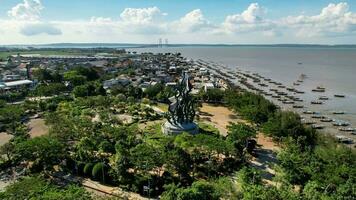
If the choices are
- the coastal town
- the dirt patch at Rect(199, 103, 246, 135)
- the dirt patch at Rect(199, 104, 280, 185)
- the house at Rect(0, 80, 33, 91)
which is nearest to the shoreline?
the coastal town

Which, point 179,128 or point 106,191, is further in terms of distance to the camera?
point 179,128

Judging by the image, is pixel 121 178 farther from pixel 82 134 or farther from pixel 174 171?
pixel 82 134

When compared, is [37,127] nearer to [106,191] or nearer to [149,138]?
[149,138]

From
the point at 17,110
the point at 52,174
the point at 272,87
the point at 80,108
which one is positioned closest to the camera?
the point at 52,174

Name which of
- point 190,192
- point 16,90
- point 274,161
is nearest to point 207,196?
point 190,192

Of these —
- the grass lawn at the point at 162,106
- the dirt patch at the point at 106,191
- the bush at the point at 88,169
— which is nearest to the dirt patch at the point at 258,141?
the grass lawn at the point at 162,106

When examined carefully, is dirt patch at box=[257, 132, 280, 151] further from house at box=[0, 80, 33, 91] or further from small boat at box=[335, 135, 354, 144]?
house at box=[0, 80, 33, 91]

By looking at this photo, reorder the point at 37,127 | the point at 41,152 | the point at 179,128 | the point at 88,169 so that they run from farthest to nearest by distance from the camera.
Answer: the point at 37,127 < the point at 179,128 < the point at 88,169 < the point at 41,152

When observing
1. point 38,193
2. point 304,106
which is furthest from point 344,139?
point 38,193

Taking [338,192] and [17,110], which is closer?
[338,192]
